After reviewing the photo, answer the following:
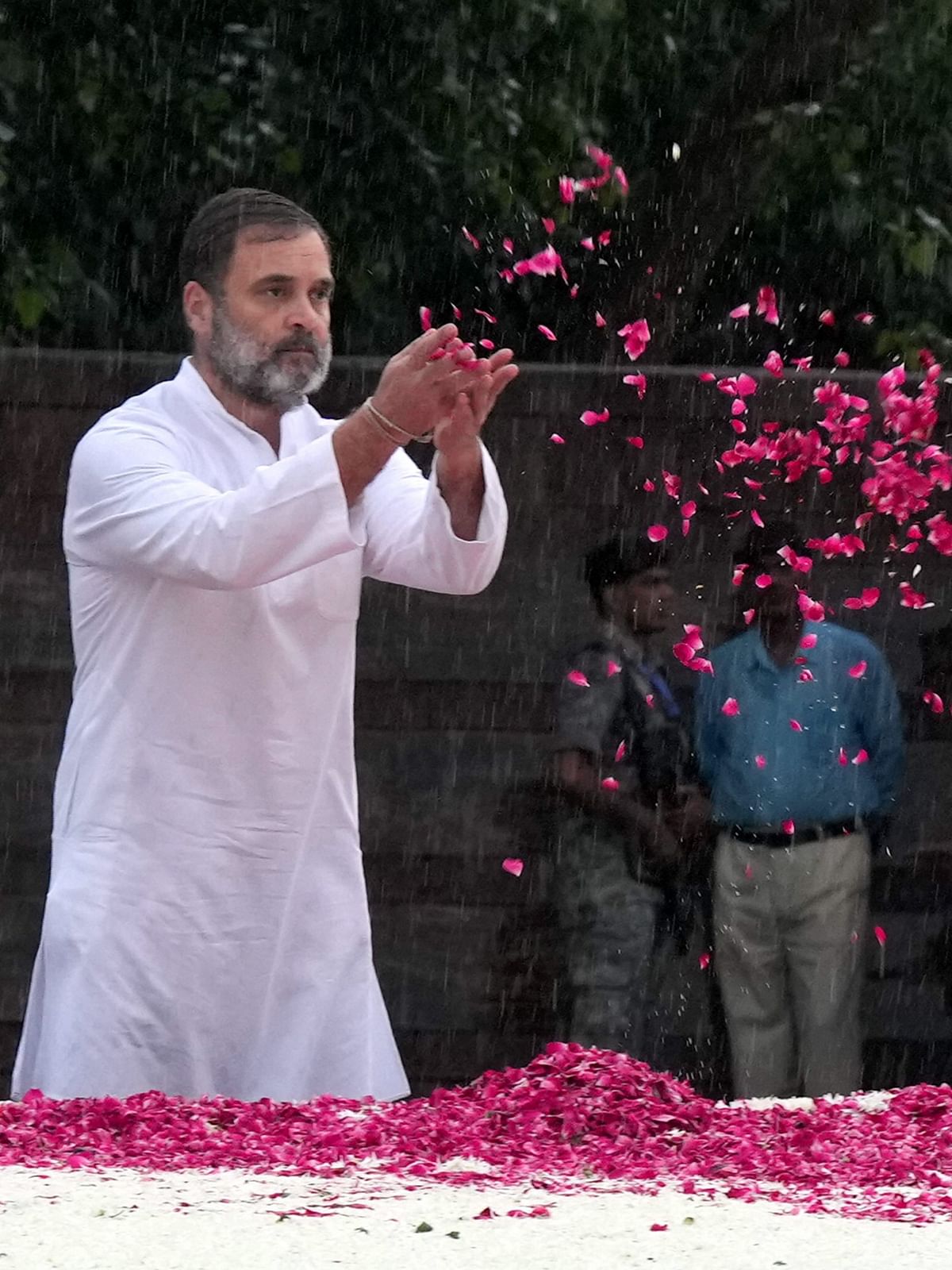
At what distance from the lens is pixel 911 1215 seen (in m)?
1.92

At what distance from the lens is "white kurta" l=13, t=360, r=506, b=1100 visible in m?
2.81

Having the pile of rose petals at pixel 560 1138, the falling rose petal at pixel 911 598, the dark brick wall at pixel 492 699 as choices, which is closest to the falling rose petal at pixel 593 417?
the dark brick wall at pixel 492 699

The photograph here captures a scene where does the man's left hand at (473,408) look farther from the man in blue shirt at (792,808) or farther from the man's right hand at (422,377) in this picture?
the man in blue shirt at (792,808)

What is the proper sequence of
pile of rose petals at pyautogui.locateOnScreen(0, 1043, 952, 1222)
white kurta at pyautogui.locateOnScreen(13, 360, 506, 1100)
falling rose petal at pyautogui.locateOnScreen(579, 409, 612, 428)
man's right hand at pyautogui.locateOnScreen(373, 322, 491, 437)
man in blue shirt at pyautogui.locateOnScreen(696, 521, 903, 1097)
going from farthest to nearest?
man in blue shirt at pyautogui.locateOnScreen(696, 521, 903, 1097) → falling rose petal at pyautogui.locateOnScreen(579, 409, 612, 428) → white kurta at pyautogui.locateOnScreen(13, 360, 506, 1100) → man's right hand at pyautogui.locateOnScreen(373, 322, 491, 437) → pile of rose petals at pyautogui.locateOnScreen(0, 1043, 952, 1222)

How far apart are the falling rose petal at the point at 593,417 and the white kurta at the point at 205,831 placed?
1735 mm

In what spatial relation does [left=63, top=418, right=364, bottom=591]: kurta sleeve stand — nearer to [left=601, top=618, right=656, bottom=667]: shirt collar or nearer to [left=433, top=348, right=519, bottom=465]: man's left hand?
[left=433, top=348, right=519, bottom=465]: man's left hand

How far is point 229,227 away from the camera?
3029mm

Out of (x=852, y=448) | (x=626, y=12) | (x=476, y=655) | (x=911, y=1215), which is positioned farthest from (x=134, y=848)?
(x=626, y=12)

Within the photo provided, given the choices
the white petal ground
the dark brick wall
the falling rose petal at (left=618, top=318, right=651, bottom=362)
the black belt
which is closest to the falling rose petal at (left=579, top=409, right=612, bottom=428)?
the dark brick wall

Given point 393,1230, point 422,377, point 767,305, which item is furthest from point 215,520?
point 767,305

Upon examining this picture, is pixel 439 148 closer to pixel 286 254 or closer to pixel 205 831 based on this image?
pixel 286 254

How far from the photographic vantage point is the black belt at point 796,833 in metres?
4.73

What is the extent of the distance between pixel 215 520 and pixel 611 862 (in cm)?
208

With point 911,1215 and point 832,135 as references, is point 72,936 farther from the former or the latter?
point 832,135
